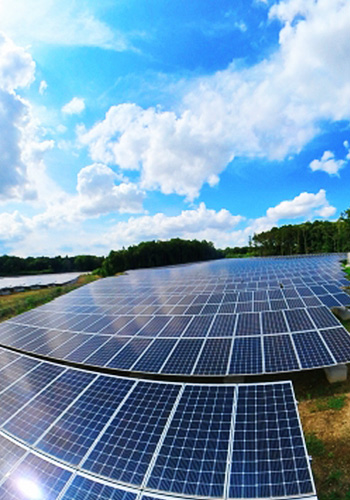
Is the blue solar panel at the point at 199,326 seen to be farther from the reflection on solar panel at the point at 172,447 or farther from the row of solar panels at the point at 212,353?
the reflection on solar panel at the point at 172,447

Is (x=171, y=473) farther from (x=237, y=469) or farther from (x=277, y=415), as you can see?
(x=277, y=415)

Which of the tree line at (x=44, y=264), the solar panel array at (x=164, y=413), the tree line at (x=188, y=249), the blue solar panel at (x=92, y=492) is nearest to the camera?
the blue solar panel at (x=92, y=492)

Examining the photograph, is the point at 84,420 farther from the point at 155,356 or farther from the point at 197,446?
the point at 155,356

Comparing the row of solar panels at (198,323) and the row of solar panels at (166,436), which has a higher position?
the row of solar panels at (198,323)

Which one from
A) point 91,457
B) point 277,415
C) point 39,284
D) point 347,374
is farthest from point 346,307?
point 39,284

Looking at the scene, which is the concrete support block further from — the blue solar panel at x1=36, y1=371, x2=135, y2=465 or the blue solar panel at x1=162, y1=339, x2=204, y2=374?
the blue solar panel at x1=36, y1=371, x2=135, y2=465

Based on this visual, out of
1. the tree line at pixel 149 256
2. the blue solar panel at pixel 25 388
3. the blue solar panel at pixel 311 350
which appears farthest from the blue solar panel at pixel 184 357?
the tree line at pixel 149 256

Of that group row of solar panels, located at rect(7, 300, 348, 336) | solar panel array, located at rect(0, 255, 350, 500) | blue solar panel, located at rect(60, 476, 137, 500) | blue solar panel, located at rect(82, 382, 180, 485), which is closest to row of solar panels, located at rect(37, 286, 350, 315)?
row of solar panels, located at rect(7, 300, 348, 336)

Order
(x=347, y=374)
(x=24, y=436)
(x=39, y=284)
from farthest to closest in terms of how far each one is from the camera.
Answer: (x=39, y=284), (x=347, y=374), (x=24, y=436)
